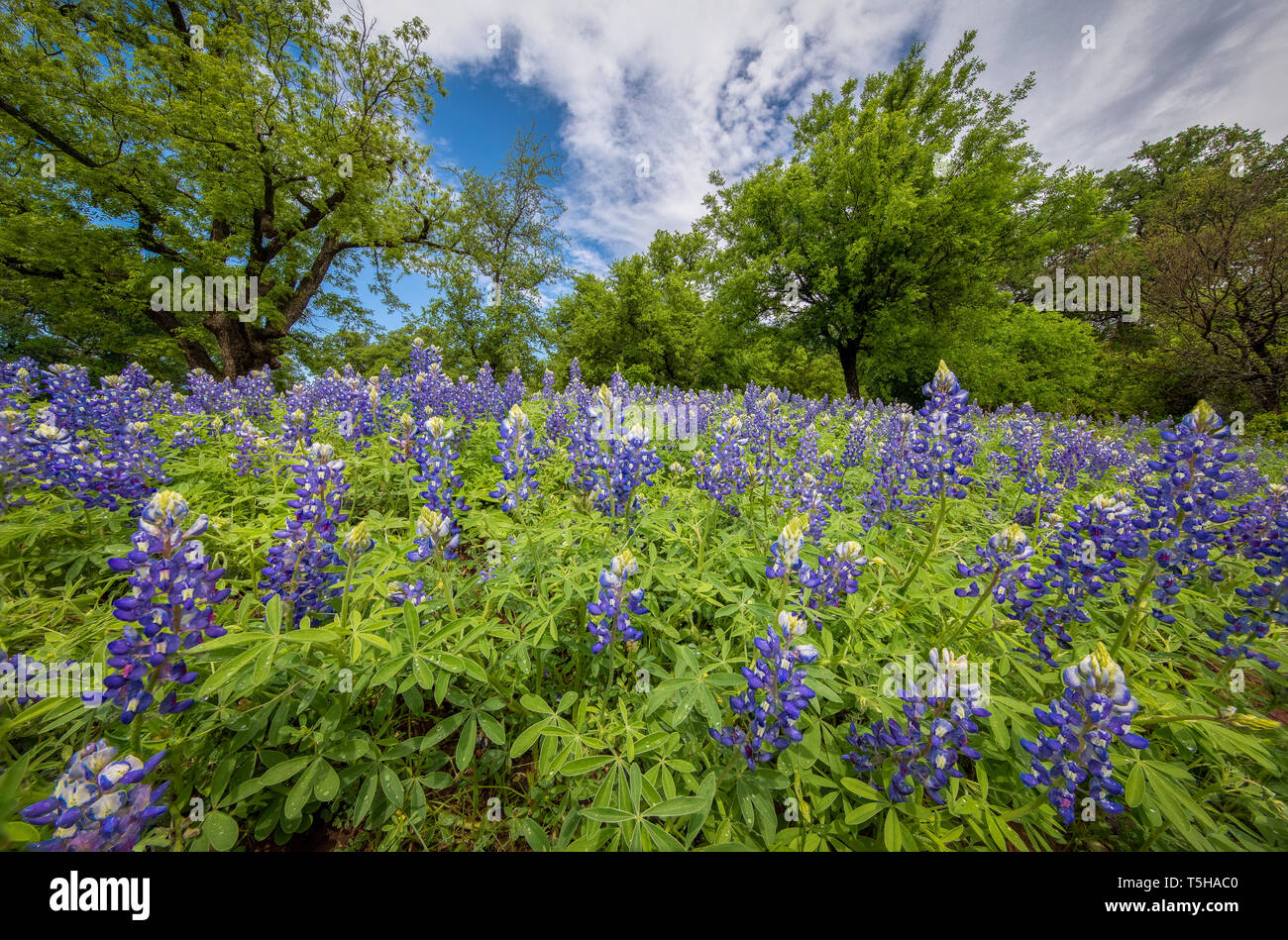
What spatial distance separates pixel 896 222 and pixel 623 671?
1906cm

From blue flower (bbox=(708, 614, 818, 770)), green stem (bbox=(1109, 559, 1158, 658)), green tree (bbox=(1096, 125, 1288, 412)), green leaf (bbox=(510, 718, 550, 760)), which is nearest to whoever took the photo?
blue flower (bbox=(708, 614, 818, 770))

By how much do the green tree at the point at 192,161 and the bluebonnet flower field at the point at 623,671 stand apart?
57.7 feet

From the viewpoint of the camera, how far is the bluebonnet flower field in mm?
1626

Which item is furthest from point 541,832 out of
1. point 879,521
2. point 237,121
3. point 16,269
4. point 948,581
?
point 16,269

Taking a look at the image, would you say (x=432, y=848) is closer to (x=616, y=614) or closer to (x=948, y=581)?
(x=616, y=614)

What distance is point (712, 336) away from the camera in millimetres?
20266

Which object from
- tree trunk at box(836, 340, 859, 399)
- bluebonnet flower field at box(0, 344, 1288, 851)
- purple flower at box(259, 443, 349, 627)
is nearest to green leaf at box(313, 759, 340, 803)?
bluebonnet flower field at box(0, 344, 1288, 851)

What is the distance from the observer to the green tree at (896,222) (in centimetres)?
1622

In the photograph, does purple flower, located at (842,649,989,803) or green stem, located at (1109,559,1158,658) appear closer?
purple flower, located at (842,649,989,803)

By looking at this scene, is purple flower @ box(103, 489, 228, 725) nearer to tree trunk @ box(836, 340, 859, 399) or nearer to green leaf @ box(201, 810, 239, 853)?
green leaf @ box(201, 810, 239, 853)

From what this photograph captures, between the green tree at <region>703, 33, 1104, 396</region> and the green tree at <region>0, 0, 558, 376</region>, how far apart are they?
52.2ft

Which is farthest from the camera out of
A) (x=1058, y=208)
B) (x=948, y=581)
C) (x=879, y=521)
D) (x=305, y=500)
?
(x=1058, y=208)

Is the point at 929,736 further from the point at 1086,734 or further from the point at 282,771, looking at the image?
the point at 282,771

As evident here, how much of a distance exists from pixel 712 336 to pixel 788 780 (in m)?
20.3
